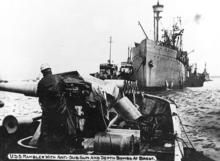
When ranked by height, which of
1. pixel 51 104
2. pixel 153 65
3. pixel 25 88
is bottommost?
pixel 51 104

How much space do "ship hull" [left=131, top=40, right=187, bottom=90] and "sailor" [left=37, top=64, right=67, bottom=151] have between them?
86.2 ft

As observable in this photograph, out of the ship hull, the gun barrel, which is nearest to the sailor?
the gun barrel

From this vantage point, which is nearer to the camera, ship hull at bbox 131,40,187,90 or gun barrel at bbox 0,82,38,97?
gun barrel at bbox 0,82,38,97

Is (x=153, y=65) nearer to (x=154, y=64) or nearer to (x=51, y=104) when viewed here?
(x=154, y=64)

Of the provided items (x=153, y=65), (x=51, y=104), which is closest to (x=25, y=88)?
(x=51, y=104)

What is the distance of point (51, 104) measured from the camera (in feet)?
12.7

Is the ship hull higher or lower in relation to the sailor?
higher

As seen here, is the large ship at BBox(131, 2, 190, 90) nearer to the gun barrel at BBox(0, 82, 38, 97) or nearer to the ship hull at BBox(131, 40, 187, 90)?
→ the ship hull at BBox(131, 40, 187, 90)

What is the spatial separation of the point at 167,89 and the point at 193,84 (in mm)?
26481

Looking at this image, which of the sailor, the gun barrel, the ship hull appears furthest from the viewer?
the ship hull

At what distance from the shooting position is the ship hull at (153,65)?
2995 cm

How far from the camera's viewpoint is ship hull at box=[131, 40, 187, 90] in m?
30.0

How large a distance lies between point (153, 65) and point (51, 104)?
Result: 27.2 meters

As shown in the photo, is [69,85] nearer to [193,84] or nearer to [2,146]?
[2,146]
